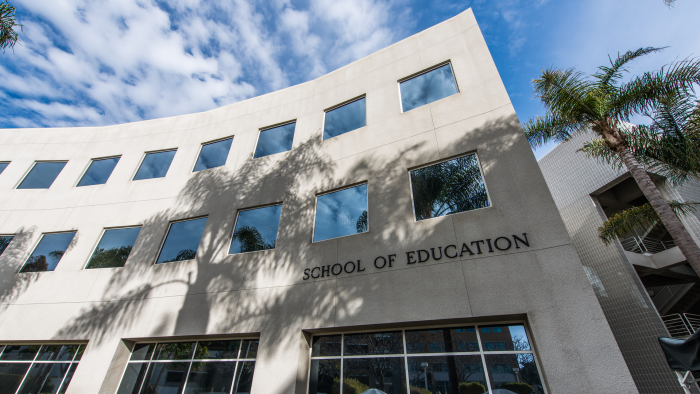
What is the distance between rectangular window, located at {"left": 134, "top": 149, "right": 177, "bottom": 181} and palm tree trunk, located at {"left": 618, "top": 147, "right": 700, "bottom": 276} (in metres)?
18.0

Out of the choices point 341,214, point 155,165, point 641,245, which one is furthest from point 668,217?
point 155,165

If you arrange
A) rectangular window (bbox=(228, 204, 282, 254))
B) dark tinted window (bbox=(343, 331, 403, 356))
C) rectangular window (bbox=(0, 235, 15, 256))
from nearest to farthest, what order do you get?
dark tinted window (bbox=(343, 331, 403, 356)) < rectangular window (bbox=(228, 204, 282, 254)) < rectangular window (bbox=(0, 235, 15, 256))

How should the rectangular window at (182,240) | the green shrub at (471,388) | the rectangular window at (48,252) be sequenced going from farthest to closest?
the rectangular window at (48,252) < the rectangular window at (182,240) < the green shrub at (471,388)

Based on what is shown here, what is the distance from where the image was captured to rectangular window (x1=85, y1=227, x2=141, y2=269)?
1205 centimetres

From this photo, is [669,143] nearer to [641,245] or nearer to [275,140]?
[641,245]

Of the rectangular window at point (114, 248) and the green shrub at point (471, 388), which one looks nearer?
the green shrub at point (471, 388)

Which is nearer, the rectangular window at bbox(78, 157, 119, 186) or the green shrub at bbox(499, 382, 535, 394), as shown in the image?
the green shrub at bbox(499, 382, 535, 394)

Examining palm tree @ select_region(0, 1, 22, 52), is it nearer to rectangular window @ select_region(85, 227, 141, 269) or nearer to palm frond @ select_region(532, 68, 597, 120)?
rectangular window @ select_region(85, 227, 141, 269)

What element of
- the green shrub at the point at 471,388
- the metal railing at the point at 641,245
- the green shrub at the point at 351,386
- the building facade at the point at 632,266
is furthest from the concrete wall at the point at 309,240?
the metal railing at the point at 641,245

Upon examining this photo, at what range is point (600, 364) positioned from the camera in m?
5.48

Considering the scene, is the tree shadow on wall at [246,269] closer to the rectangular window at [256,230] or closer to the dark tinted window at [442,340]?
the rectangular window at [256,230]

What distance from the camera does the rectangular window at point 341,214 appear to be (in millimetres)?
9508

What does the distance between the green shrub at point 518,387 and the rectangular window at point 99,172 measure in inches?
727

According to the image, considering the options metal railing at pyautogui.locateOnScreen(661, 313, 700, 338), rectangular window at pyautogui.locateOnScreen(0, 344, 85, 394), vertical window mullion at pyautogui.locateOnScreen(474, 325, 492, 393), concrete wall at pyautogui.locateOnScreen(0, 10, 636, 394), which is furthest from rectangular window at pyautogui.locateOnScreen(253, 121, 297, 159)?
metal railing at pyautogui.locateOnScreen(661, 313, 700, 338)
